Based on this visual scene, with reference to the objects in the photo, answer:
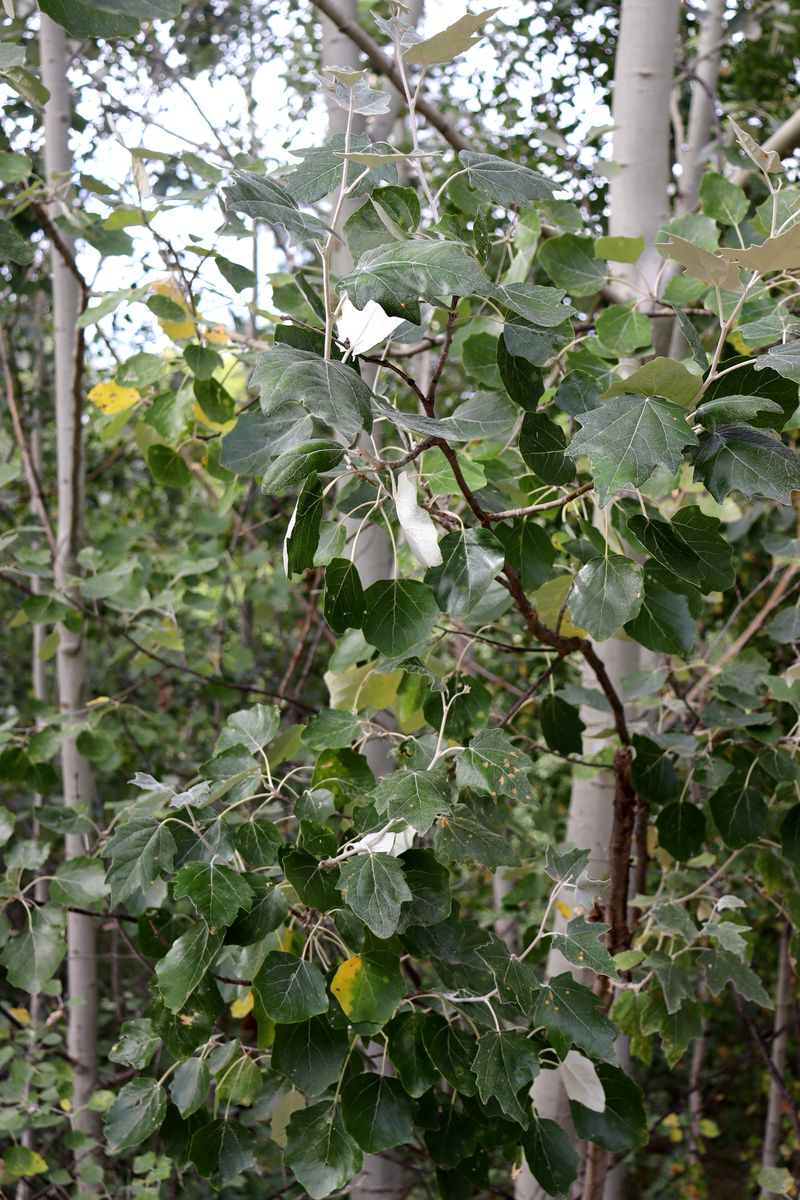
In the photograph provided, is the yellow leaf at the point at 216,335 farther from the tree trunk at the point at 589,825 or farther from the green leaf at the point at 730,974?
the green leaf at the point at 730,974

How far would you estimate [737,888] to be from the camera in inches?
79.1

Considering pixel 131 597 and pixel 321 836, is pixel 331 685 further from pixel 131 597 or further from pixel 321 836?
pixel 131 597

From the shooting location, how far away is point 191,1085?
0.88 meters

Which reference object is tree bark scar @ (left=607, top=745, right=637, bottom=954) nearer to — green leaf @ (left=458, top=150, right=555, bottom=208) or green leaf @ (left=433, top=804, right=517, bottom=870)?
green leaf @ (left=433, top=804, right=517, bottom=870)

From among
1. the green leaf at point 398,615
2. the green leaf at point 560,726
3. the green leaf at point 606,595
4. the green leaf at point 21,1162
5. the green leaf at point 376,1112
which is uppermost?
the green leaf at point 606,595

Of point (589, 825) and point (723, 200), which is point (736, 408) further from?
point (589, 825)

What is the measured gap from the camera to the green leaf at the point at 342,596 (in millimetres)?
806

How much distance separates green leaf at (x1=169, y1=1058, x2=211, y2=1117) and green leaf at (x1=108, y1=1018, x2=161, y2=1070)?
36mm

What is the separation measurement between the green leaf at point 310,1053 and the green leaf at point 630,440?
1.78 feet

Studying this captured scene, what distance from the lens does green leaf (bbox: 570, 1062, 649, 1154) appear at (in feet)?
3.01

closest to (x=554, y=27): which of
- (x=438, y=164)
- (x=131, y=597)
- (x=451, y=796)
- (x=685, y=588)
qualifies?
(x=438, y=164)

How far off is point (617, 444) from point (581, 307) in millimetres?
775

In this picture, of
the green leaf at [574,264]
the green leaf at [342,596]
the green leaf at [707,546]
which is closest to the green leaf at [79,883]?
the green leaf at [342,596]

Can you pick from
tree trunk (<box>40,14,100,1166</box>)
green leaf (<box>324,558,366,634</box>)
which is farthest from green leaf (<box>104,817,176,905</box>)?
tree trunk (<box>40,14,100,1166</box>)
